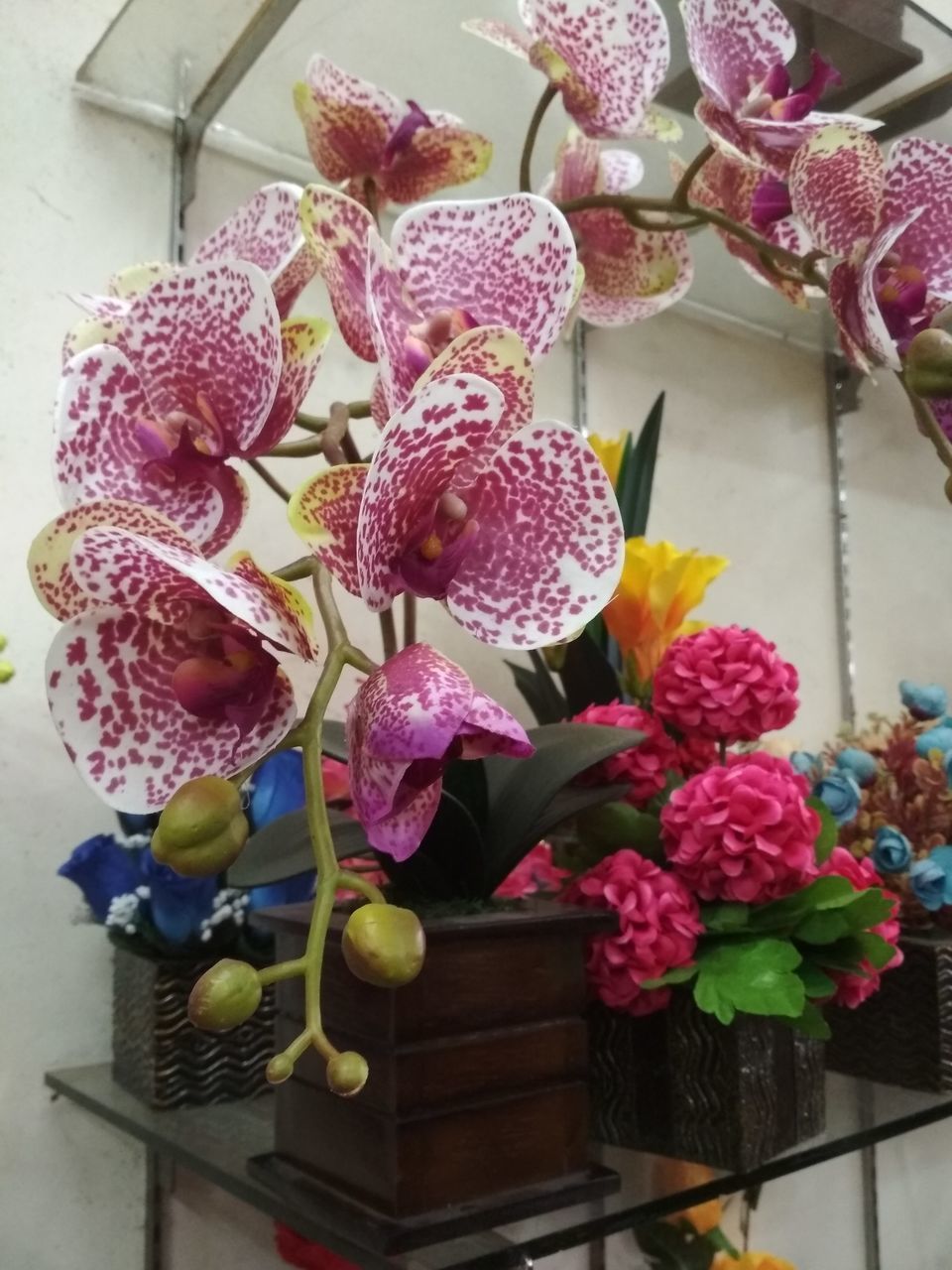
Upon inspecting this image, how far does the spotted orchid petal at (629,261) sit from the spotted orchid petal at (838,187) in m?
0.14

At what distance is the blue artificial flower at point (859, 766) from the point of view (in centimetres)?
75

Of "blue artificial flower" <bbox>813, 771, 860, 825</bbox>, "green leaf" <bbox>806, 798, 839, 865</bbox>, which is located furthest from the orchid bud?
"blue artificial flower" <bbox>813, 771, 860, 825</bbox>

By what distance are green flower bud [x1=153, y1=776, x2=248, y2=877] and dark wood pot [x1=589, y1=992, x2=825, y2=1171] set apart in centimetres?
38

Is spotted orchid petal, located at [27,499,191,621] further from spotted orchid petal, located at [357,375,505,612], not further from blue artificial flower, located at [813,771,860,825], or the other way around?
blue artificial flower, located at [813,771,860,825]

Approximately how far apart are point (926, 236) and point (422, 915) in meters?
0.34

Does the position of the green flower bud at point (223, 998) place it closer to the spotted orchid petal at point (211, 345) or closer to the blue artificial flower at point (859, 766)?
the spotted orchid petal at point (211, 345)

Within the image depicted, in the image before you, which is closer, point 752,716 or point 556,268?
point 556,268

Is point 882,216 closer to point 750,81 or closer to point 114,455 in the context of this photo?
point 750,81

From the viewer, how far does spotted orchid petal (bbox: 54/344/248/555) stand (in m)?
0.32

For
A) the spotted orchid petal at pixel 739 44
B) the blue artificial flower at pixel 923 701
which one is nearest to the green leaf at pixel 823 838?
the blue artificial flower at pixel 923 701

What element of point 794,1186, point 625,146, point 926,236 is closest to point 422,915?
point 926,236

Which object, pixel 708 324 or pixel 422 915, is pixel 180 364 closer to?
pixel 422 915

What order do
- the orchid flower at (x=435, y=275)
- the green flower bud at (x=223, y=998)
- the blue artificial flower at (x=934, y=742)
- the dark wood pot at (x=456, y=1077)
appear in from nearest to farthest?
the green flower bud at (x=223, y=998), the orchid flower at (x=435, y=275), the dark wood pot at (x=456, y=1077), the blue artificial flower at (x=934, y=742)

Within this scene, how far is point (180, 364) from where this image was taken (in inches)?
12.7
